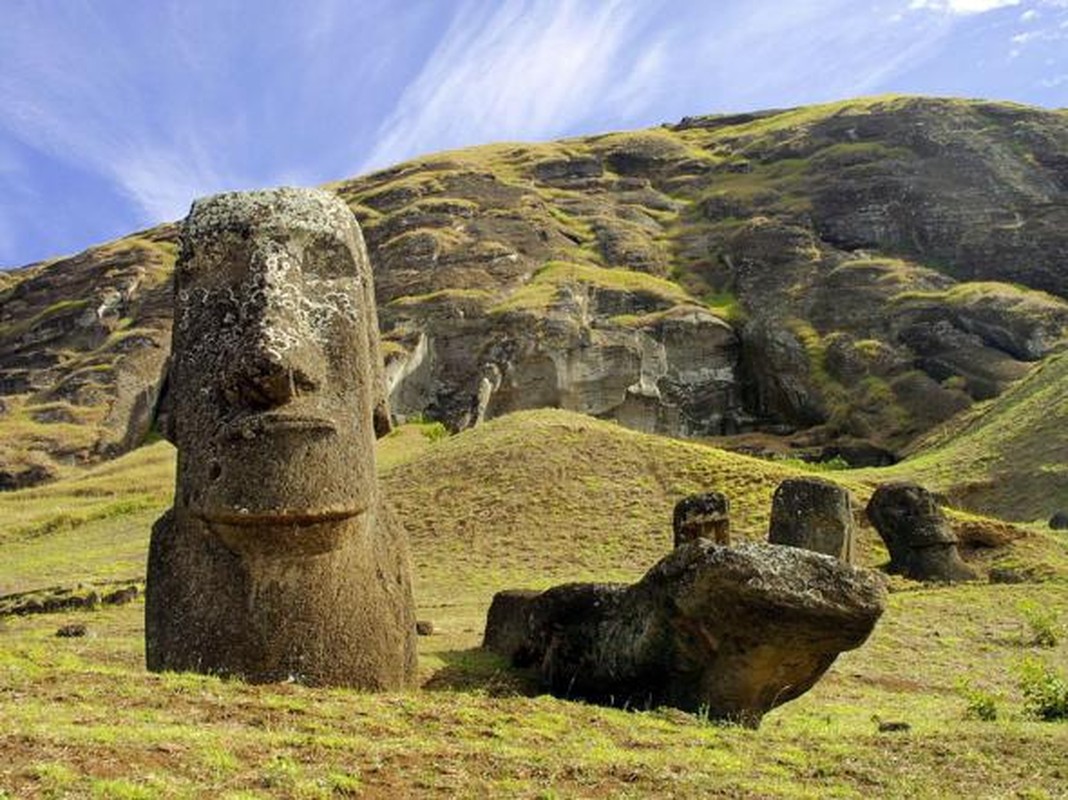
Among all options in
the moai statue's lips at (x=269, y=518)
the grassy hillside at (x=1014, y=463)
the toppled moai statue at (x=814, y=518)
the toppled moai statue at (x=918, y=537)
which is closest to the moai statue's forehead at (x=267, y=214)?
the moai statue's lips at (x=269, y=518)

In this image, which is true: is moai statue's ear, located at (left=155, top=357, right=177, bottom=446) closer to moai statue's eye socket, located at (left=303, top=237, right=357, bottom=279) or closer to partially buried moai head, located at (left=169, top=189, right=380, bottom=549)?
partially buried moai head, located at (left=169, top=189, right=380, bottom=549)

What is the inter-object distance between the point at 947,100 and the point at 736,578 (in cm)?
9666

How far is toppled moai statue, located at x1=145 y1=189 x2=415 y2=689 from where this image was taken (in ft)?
26.9

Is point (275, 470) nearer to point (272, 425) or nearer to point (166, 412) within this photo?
point (272, 425)

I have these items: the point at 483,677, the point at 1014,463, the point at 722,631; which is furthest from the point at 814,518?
the point at 1014,463

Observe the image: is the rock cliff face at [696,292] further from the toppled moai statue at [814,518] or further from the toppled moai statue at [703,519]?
the toppled moai statue at [703,519]

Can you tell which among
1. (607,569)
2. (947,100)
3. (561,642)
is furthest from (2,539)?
(947,100)

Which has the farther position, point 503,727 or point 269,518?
point 269,518

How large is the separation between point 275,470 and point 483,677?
12.1 feet

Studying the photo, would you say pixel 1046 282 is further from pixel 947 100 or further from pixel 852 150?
pixel 947 100

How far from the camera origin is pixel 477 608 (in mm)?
20000

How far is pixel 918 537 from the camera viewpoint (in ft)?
79.1

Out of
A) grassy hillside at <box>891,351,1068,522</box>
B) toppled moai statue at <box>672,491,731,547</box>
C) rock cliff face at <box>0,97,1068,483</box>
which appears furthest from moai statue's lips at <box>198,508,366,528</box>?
rock cliff face at <box>0,97,1068,483</box>

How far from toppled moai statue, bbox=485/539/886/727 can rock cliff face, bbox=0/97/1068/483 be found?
45.0 m
